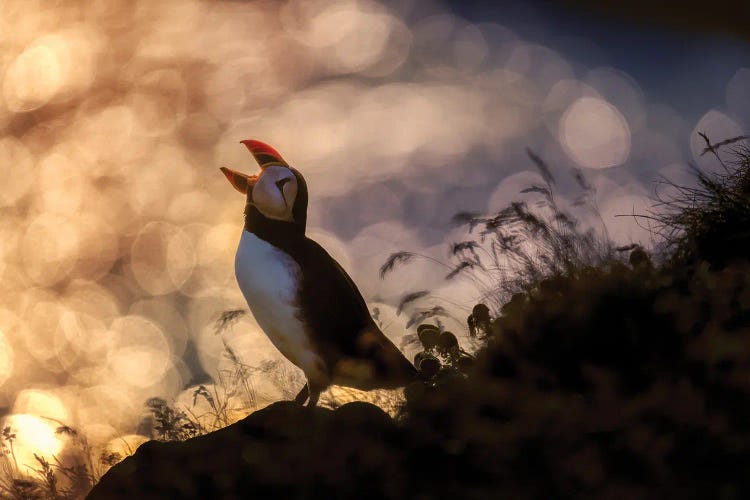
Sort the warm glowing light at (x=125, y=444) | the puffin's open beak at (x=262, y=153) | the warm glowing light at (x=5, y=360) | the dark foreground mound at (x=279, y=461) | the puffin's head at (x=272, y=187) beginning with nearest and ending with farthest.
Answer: the dark foreground mound at (x=279, y=461) < the warm glowing light at (x=125, y=444) < the puffin's head at (x=272, y=187) < the puffin's open beak at (x=262, y=153) < the warm glowing light at (x=5, y=360)

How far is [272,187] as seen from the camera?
17.9 ft

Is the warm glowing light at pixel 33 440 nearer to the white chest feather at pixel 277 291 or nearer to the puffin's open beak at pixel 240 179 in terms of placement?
the white chest feather at pixel 277 291

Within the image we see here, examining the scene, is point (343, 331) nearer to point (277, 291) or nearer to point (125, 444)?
point (277, 291)

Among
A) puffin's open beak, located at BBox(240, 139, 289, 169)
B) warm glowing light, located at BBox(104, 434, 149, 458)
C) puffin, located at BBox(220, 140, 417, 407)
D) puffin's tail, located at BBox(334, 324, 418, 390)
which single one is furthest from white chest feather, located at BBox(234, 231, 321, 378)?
warm glowing light, located at BBox(104, 434, 149, 458)

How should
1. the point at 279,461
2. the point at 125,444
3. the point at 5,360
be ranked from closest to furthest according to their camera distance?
the point at 279,461 < the point at 125,444 < the point at 5,360

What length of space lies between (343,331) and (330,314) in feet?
0.44

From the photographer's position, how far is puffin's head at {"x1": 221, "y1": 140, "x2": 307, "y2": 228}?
215 inches

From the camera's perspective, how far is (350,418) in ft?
13.6

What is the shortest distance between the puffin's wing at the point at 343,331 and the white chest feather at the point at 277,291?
63 mm

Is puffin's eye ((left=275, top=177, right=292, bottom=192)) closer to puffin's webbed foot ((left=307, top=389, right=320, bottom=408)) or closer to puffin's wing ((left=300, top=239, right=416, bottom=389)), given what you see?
puffin's wing ((left=300, top=239, right=416, bottom=389))

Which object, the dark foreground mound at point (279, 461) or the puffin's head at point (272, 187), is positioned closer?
the dark foreground mound at point (279, 461)

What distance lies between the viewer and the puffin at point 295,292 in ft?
17.9

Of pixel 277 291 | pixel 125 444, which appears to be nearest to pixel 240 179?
pixel 277 291

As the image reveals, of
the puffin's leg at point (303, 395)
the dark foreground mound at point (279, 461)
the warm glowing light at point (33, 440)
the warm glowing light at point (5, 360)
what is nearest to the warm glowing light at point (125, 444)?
the warm glowing light at point (33, 440)
